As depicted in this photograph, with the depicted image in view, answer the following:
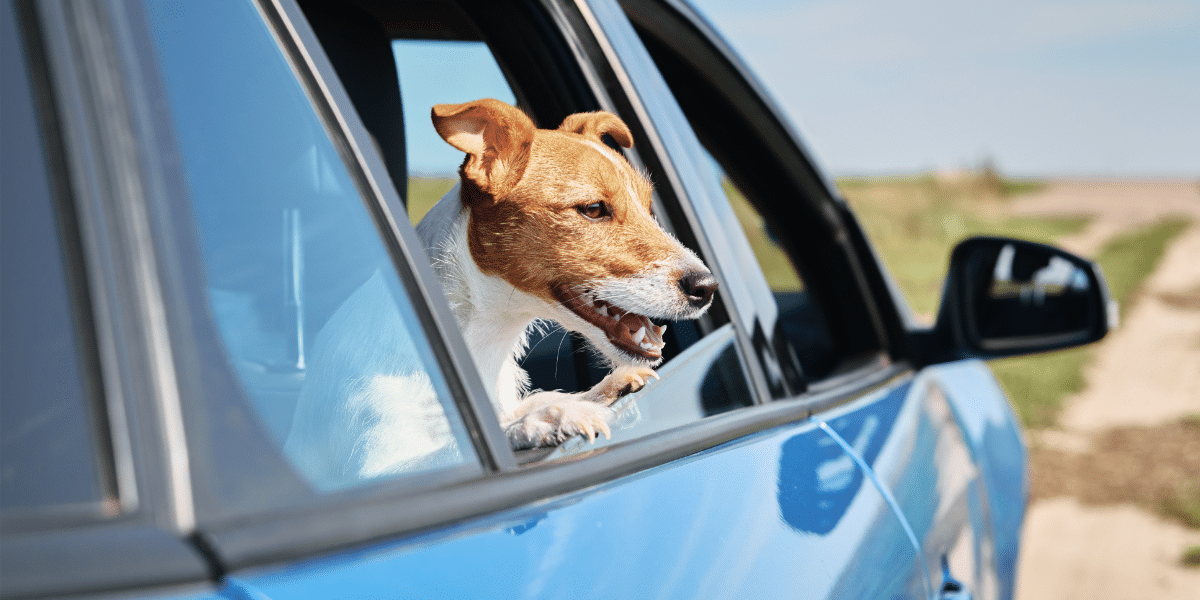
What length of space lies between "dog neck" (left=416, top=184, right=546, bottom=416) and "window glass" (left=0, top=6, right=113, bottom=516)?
2.72 ft

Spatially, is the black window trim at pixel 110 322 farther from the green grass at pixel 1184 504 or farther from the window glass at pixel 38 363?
the green grass at pixel 1184 504

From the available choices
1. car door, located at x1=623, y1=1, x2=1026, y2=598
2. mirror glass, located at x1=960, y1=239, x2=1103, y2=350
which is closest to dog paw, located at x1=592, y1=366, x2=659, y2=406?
car door, located at x1=623, y1=1, x2=1026, y2=598

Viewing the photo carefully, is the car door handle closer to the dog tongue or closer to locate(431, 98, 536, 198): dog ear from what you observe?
the dog tongue

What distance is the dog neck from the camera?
5.24 ft

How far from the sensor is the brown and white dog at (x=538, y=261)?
1.60 m

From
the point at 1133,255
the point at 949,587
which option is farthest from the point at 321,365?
the point at 1133,255

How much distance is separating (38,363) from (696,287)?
108 centimetres

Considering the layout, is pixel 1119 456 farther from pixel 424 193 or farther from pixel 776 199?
pixel 424 193

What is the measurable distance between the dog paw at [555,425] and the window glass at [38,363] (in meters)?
0.74

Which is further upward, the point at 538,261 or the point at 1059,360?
the point at 538,261

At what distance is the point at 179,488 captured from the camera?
0.78 m

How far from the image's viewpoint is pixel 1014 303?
319 cm

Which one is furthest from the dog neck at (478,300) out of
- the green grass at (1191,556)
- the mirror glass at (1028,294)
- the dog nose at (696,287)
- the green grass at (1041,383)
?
the green grass at (1041,383)

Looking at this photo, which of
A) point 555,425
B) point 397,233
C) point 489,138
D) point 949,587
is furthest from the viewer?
point 949,587
